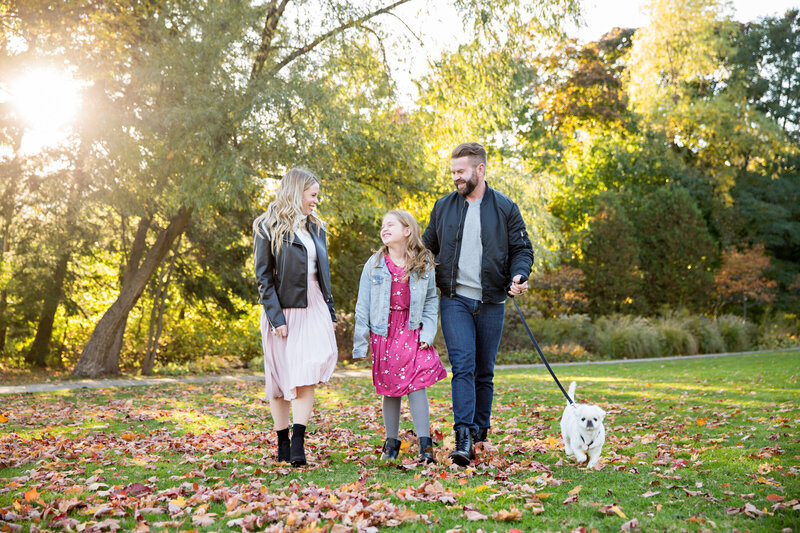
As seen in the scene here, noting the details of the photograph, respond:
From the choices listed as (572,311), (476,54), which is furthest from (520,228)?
(572,311)

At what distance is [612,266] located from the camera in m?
20.3

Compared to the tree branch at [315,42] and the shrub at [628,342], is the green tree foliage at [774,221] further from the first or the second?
the tree branch at [315,42]

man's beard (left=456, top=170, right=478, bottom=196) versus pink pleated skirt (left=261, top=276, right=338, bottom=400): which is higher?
man's beard (left=456, top=170, right=478, bottom=196)

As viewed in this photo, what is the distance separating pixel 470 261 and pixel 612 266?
55.2 feet

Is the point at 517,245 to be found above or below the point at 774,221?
below

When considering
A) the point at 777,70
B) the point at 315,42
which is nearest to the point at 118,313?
the point at 315,42

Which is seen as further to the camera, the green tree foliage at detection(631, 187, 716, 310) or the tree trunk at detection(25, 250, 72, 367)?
the green tree foliage at detection(631, 187, 716, 310)

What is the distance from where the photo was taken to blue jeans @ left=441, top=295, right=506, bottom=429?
14.3 feet

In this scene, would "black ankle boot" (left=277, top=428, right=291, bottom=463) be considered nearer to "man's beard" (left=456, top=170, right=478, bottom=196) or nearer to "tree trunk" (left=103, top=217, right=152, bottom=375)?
"man's beard" (left=456, top=170, right=478, bottom=196)

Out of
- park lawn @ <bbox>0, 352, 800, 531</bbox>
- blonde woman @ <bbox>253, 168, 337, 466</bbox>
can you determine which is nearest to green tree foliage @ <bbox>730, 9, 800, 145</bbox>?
park lawn @ <bbox>0, 352, 800, 531</bbox>

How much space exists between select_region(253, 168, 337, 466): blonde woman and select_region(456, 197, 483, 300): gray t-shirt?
2.89 ft

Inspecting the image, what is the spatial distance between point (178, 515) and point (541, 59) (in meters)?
25.9

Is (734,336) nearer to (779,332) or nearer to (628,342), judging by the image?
(779,332)

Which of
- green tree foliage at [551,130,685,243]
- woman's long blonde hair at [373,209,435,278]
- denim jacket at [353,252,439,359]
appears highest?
green tree foliage at [551,130,685,243]
